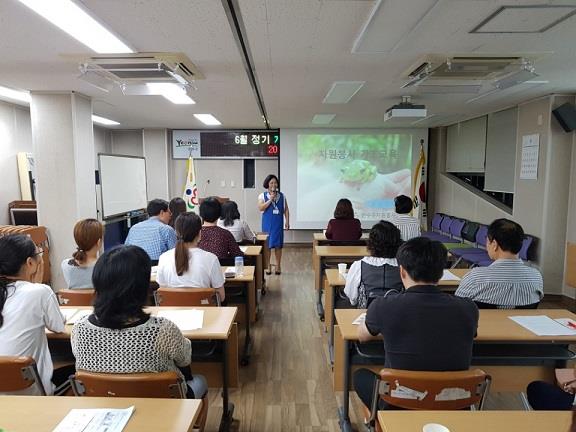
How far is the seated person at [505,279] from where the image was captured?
255 cm

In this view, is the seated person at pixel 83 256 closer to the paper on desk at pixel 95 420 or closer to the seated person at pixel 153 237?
the seated person at pixel 153 237

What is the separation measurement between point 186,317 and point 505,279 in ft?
6.71

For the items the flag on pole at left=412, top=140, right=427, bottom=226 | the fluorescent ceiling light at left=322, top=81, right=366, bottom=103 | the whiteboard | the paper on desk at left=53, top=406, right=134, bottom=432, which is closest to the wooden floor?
the paper on desk at left=53, top=406, right=134, bottom=432

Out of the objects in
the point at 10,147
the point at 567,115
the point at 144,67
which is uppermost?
the point at 144,67

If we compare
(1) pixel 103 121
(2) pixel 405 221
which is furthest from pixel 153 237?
(1) pixel 103 121

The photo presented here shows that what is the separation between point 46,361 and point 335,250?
3.08 metres

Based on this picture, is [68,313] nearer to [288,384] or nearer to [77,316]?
[77,316]

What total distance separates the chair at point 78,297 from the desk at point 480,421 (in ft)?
6.54

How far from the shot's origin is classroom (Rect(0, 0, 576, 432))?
162 cm

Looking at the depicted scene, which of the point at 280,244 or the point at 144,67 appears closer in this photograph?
the point at 144,67

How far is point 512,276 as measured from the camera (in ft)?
8.41

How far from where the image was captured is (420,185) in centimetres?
831

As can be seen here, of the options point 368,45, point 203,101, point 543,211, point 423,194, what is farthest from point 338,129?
point 368,45

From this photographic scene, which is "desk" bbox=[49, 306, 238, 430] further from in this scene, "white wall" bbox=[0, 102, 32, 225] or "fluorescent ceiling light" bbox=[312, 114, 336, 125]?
"fluorescent ceiling light" bbox=[312, 114, 336, 125]
